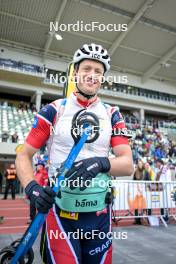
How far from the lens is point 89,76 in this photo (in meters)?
1.81

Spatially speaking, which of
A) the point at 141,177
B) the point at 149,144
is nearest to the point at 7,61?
the point at 149,144

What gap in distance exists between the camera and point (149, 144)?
75.8 feet

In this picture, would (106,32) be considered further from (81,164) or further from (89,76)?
(81,164)

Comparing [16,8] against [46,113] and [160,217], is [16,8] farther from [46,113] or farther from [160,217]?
[46,113]

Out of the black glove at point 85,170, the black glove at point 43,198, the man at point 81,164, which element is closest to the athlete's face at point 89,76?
the man at point 81,164

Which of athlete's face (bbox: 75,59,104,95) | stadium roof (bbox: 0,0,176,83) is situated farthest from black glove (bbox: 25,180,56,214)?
stadium roof (bbox: 0,0,176,83)

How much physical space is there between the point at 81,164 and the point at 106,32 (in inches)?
985

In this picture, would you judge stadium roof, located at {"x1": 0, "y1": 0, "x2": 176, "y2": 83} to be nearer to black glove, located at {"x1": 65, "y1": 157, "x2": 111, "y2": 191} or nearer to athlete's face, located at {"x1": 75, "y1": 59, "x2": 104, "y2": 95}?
athlete's face, located at {"x1": 75, "y1": 59, "x2": 104, "y2": 95}

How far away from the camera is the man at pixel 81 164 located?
1.62 meters

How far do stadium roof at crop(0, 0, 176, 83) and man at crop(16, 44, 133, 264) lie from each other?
2085 centimetres

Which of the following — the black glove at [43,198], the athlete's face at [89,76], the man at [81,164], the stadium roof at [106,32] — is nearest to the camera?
the black glove at [43,198]

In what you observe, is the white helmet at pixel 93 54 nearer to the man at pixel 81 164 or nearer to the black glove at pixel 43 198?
the man at pixel 81 164

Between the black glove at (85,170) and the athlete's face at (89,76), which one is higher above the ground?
the athlete's face at (89,76)

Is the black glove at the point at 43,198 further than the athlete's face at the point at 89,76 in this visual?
No
